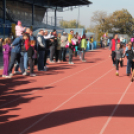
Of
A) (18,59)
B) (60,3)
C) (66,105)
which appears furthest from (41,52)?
(60,3)

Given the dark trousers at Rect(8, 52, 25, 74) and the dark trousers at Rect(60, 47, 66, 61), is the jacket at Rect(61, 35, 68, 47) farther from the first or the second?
the dark trousers at Rect(8, 52, 25, 74)

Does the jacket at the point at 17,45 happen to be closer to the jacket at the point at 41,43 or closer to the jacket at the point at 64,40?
the jacket at the point at 41,43

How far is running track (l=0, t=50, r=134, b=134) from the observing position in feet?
18.9

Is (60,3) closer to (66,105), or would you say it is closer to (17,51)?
(17,51)

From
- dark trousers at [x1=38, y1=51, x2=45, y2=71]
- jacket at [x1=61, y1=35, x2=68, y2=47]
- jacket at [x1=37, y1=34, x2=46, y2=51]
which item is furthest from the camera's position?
jacket at [x1=61, y1=35, x2=68, y2=47]

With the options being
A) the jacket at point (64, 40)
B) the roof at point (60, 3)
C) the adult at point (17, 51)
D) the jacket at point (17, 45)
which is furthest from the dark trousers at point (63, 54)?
the roof at point (60, 3)

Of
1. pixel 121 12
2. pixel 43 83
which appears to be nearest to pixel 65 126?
pixel 43 83

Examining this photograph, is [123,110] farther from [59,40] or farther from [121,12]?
[121,12]

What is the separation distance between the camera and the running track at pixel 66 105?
5758 millimetres

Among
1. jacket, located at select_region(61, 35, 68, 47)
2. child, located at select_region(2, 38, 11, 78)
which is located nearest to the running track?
child, located at select_region(2, 38, 11, 78)

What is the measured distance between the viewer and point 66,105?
7.60m

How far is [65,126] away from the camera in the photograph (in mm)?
5801

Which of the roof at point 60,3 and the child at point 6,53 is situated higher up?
the roof at point 60,3

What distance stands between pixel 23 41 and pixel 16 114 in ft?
21.8
